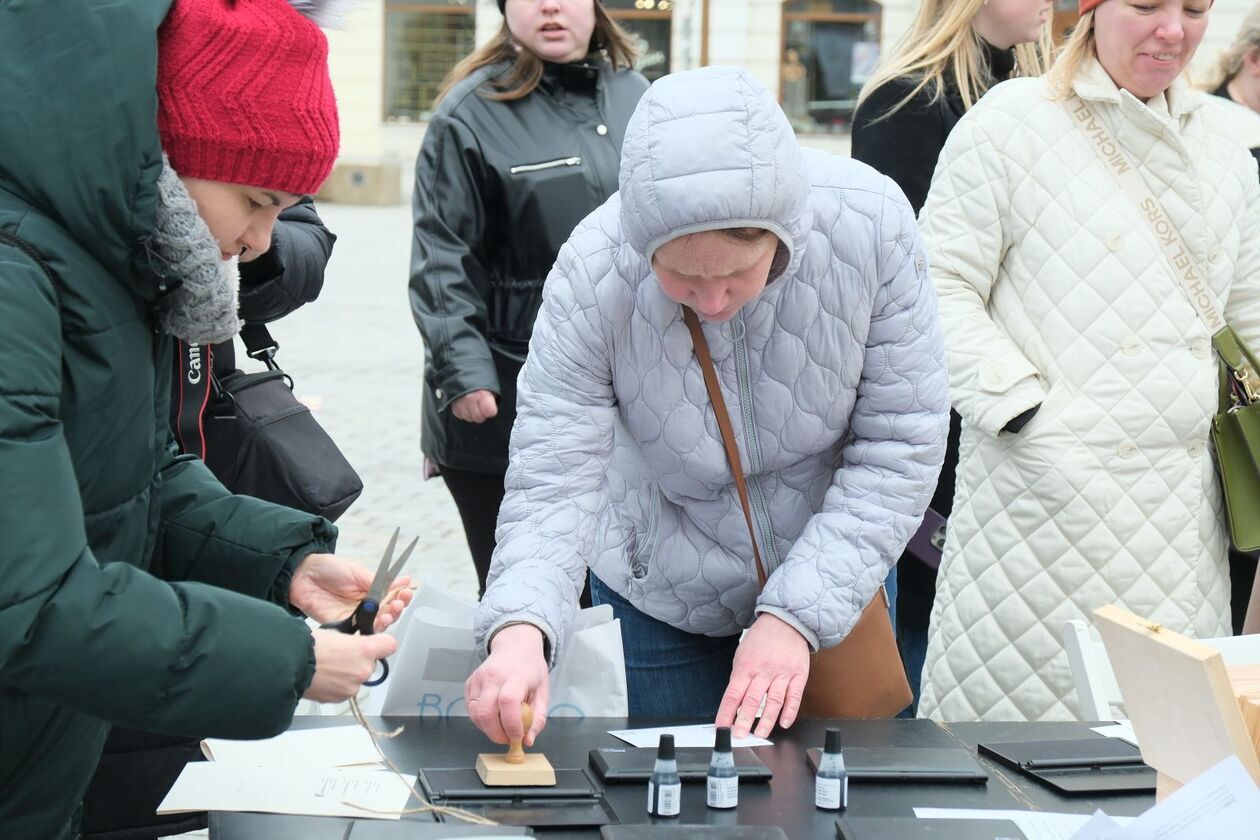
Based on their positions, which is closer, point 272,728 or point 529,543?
point 272,728

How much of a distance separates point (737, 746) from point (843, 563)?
352 mm

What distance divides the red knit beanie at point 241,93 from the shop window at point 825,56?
77.0ft

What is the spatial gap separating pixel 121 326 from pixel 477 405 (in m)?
1.89

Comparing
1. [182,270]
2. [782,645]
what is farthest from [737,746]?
[182,270]

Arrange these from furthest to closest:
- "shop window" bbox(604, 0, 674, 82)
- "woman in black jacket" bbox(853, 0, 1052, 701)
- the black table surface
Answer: "shop window" bbox(604, 0, 674, 82), "woman in black jacket" bbox(853, 0, 1052, 701), the black table surface

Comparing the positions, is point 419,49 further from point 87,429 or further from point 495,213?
point 87,429

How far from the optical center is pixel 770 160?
6.50ft

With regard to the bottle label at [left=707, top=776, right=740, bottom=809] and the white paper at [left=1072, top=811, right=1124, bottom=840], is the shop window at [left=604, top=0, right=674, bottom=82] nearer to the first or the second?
the bottle label at [left=707, top=776, right=740, bottom=809]

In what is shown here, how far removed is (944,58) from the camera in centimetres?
363

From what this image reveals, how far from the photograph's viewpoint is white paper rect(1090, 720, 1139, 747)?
2.26 meters

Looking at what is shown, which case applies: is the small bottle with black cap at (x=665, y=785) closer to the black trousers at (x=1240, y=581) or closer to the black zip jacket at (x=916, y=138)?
the black zip jacket at (x=916, y=138)

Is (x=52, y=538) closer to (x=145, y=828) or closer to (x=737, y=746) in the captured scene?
(x=737, y=746)

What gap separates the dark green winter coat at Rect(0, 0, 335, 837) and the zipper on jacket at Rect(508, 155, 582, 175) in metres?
1.95

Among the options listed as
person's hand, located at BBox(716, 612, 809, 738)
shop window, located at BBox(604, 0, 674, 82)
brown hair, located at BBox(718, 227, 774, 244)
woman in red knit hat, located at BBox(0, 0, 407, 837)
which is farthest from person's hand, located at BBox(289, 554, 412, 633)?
shop window, located at BBox(604, 0, 674, 82)
